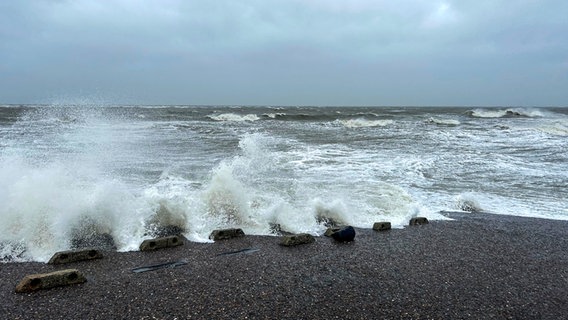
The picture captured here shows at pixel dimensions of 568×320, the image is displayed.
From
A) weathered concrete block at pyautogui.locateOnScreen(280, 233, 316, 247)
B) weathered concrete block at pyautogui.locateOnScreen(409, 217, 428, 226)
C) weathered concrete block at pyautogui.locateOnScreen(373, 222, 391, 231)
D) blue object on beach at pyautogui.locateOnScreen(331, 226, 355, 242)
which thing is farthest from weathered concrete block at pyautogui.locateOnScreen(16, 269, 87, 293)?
weathered concrete block at pyautogui.locateOnScreen(409, 217, 428, 226)

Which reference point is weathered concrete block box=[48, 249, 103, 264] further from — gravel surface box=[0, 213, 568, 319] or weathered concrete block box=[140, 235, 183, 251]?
weathered concrete block box=[140, 235, 183, 251]

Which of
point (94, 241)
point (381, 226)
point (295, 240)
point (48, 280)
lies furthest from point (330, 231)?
point (48, 280)

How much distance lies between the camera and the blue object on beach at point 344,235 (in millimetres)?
4668

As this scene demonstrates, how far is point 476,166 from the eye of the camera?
10.9 meters

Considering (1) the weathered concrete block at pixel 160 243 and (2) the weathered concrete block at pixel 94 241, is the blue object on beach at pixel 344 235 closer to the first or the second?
(1) the weathered concrete block at pixel 160 243

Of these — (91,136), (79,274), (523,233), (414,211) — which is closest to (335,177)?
(414,211)

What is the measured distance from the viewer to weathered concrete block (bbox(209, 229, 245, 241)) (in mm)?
4605

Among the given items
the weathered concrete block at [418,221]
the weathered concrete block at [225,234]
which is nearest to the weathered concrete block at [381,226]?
the weathered concrete block at [418,221]

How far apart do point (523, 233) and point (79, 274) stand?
17.0ft

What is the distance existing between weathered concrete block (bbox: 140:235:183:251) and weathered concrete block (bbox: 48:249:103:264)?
0.42m

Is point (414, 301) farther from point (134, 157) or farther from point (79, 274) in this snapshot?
point (134, 157)

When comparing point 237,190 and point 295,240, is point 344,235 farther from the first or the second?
point 237,190

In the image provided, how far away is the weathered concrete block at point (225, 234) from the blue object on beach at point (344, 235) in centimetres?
110

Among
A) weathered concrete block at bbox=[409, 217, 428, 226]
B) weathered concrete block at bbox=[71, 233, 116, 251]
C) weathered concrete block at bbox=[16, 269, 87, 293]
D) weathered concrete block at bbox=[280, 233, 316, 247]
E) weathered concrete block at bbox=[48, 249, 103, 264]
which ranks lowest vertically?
weathered concrete block at bbox=[409, 217, 428, 226]
